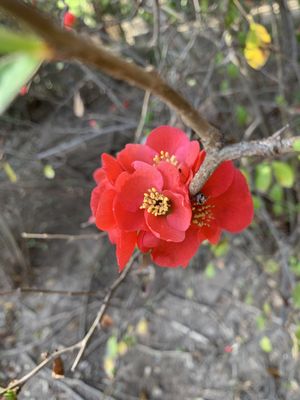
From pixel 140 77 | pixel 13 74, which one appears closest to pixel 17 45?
pixel 13 74

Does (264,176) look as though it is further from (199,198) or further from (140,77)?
(140,77)

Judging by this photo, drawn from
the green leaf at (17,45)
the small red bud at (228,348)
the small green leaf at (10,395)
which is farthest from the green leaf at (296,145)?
the small red bud at (228,348)

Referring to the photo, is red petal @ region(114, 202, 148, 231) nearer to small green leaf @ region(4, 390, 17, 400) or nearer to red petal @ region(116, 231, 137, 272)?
red petal @ region(116, 231, 137, 272)

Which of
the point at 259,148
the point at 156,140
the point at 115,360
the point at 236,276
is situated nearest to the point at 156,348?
the point at 115,360

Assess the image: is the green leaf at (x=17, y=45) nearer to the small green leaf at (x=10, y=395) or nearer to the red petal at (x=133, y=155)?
the red petal at (x=133, y=155)

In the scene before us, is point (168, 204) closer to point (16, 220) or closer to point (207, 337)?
point (207, 337)

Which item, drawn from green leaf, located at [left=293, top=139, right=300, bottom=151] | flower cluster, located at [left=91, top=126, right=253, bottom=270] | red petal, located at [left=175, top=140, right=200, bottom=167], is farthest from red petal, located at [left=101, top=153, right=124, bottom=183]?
green leaf, located at [left=293, top=139, right=300, bottom=151]
